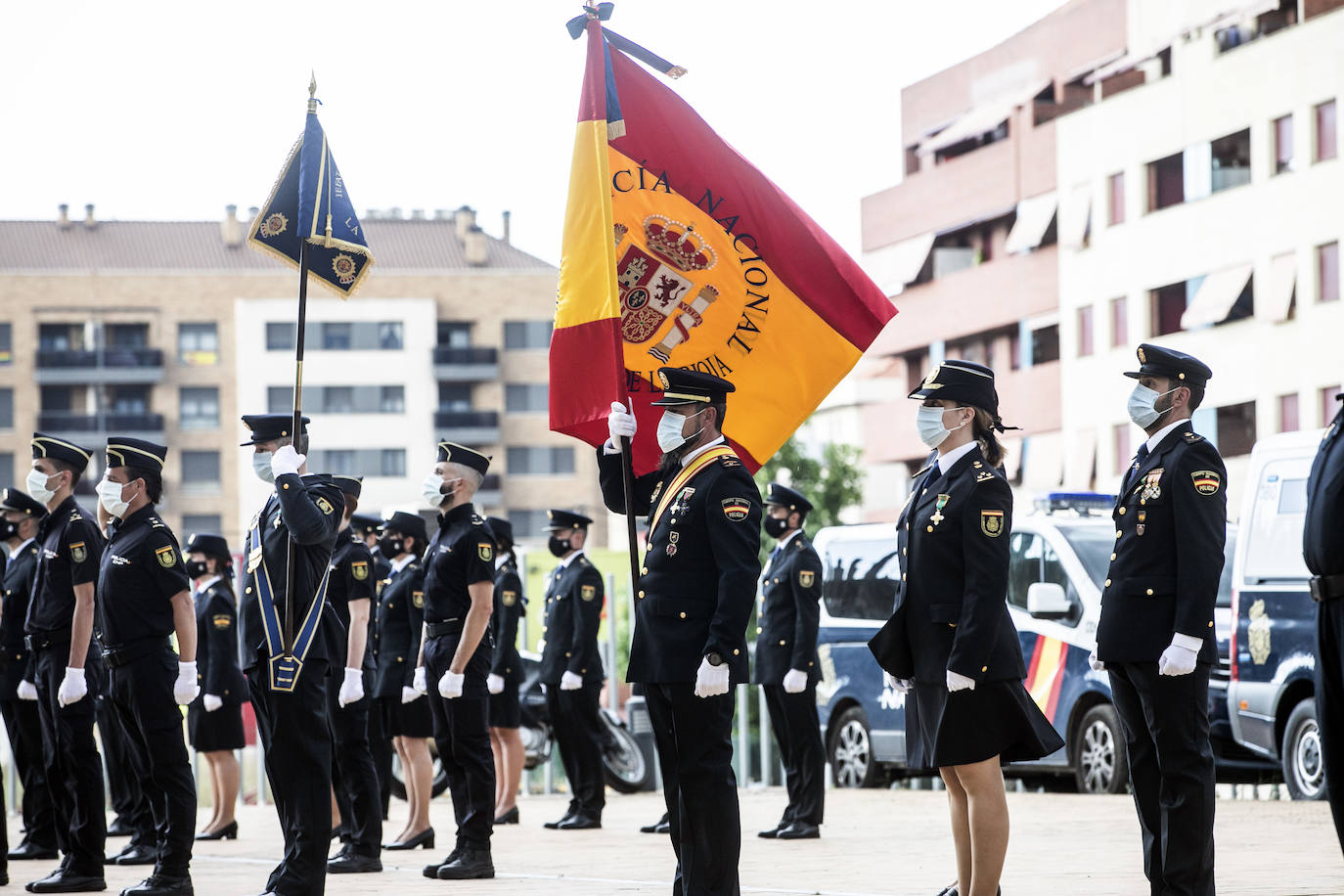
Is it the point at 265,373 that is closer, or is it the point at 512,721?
the point at 512,721

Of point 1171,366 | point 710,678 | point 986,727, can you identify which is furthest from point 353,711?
point 1171,366

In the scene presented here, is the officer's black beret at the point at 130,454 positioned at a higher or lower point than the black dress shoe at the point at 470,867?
higher

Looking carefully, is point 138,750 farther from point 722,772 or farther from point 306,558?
point 722,772

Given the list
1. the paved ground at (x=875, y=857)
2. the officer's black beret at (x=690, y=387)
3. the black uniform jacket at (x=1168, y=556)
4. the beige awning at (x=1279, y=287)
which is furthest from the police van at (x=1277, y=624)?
the beige awning at (x=1279, y=287)

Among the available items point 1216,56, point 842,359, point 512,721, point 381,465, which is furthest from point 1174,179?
point 381,465

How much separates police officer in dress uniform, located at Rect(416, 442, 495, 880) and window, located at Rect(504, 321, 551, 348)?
70383 mm

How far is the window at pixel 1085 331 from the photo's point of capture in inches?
1908

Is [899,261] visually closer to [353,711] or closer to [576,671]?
[576,671]

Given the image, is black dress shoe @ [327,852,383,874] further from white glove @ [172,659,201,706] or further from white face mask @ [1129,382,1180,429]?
white face mask @ [1129,382,1180,429]

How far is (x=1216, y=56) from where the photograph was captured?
42.5 metres

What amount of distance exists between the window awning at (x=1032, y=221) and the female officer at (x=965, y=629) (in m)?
42.1

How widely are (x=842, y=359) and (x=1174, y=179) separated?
121 ft

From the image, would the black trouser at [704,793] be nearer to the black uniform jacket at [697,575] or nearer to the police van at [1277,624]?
the black uniform jacket at [697,575]

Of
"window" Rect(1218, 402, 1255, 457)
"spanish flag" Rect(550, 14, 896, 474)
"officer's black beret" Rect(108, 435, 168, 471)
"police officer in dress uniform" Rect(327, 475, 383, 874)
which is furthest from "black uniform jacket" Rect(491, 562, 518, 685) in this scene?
"window" Rect(1218, 402, 1255, 457)
